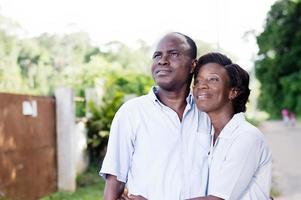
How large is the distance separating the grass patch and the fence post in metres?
0.29

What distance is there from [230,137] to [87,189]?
6.74 m

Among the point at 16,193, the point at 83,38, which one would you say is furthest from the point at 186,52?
the point at 83,38

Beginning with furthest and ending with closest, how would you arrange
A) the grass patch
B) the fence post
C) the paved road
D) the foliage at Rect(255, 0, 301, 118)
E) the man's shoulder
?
the foliage at Rect(255, 0, 301, 118), the paved road, the fence post, the grass patch, the man's shoulder

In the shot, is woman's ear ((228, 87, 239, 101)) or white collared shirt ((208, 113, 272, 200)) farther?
woman's ear ((228, 87, 239, 101))

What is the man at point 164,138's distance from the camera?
6.89 ft

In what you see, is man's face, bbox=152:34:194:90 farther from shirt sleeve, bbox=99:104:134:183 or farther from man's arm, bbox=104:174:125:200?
man's arm, bbox=104:174:125:200

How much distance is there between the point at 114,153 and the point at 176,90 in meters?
0.40

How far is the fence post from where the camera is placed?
26.6ft

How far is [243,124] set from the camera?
2068mm

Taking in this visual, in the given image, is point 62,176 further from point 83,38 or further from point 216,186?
point 83,38

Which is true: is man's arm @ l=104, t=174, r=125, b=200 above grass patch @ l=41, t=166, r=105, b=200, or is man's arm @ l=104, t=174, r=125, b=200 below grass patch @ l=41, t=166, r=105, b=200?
above

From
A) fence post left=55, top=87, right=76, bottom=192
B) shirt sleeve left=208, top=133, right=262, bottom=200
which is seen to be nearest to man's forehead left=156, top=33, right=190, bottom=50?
shirt sleeve left=208, top=133, right=262, bottom=200

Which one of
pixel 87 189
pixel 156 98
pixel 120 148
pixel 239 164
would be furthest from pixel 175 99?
pixel 87 189

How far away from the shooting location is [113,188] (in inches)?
88.0
